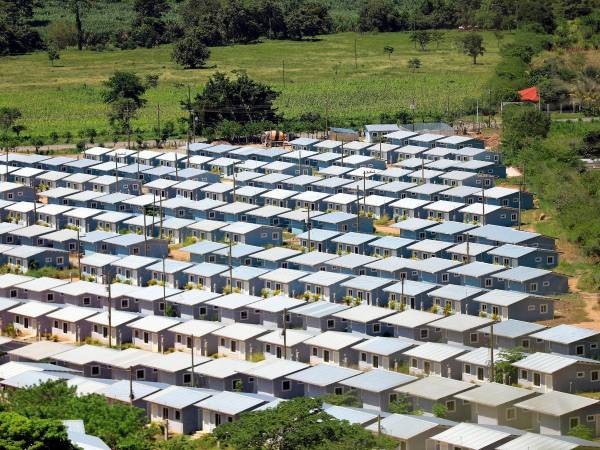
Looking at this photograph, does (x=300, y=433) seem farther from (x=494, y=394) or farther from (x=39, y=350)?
(x=39, y=350)

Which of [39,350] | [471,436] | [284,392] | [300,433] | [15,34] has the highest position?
[15,34]

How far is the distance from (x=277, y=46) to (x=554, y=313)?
75.0m

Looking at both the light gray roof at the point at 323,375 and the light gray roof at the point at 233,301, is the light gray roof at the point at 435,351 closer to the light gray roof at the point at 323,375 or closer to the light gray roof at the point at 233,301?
the light gray roof at the point at 323,375

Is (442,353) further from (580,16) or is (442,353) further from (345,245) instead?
(580,16)

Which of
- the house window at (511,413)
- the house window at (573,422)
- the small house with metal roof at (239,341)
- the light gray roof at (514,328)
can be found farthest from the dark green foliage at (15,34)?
the house window at (573,422)

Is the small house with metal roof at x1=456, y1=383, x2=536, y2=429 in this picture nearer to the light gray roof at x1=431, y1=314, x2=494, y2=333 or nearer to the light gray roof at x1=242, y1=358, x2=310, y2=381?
the light gray roof at x1=242, y1=358, x2=310, y2=381

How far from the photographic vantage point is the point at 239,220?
2512 inches

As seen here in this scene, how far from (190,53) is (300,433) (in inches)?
3040

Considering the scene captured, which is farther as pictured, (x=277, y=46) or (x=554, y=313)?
(x=277, y=46)

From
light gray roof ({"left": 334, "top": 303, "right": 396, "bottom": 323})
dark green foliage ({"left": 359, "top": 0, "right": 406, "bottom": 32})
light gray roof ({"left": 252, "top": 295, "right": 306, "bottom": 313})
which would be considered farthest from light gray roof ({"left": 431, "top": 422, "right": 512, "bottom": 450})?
dark green foliage ({"left": 359, "top": 0, "right": 406, "bottom": 32})

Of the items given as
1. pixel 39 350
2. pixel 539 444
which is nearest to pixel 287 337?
pixel 39 350

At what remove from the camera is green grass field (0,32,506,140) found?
3767 inches

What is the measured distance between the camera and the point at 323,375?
42156mm

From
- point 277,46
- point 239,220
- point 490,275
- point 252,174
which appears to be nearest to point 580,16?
point 277,46
